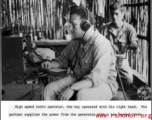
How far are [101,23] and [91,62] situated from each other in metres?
0.50

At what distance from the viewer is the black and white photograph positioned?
2674 mm

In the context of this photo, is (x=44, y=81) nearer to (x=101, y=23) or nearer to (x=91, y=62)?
(x=91, y=62)

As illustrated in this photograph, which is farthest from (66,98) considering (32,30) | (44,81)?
(32,30)

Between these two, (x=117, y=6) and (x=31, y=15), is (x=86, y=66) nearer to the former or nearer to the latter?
(x=117, y=6)

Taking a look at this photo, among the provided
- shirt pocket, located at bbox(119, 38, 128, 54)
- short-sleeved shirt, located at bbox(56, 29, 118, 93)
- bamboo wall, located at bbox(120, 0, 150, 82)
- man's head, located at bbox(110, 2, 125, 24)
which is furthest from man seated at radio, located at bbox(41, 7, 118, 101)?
bamboo wall, located at bbox(120, 0, 150, 82)

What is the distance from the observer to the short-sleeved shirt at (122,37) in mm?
2703

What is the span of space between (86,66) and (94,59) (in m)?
0.13

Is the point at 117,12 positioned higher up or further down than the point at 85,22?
higher up

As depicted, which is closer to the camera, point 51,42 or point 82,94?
point 82,94

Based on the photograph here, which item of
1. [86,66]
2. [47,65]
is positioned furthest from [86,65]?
[47,65]

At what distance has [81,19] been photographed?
267 centimetres

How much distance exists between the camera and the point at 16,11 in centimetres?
272

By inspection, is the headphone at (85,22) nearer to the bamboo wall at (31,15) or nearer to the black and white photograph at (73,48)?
the black and white photograph at (73,48)

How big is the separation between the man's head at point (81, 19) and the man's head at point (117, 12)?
0.28 metres
